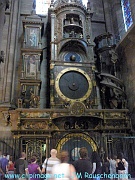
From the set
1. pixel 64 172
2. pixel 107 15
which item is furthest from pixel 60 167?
pixel 107 15

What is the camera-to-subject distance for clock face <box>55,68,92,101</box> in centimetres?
1218

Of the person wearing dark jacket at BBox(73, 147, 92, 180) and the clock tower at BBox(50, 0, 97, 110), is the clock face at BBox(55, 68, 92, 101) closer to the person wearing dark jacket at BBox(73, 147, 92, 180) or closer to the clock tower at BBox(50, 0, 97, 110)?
the clock tower at BBox(50, 0, 97, 110)

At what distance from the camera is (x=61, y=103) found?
11.8 metres

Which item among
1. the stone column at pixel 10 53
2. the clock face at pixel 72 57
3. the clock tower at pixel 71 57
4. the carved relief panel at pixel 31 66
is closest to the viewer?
the clock tower at pixel 71 57

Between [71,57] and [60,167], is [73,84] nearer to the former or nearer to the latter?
[71,57]

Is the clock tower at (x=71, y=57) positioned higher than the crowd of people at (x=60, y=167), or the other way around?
the clock tower at (x=71, y=57)

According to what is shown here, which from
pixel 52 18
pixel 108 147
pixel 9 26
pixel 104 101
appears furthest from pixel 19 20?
pixel 108 147

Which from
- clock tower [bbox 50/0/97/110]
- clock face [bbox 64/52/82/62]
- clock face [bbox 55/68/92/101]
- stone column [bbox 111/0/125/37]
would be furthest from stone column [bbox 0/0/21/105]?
stone column [bbox 111/0/125/37]

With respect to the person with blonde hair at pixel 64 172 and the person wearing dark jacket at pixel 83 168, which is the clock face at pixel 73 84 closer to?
the person wearing dark jacket at pixel 83 168

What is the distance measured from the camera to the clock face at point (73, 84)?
12180mm

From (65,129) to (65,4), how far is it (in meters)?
8.44

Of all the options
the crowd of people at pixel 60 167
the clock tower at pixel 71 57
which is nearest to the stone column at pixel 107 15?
the clock tower at pixel 71 57

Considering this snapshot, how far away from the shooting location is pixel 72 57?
13.2 m

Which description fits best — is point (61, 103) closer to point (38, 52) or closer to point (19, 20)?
point (38, 52)
